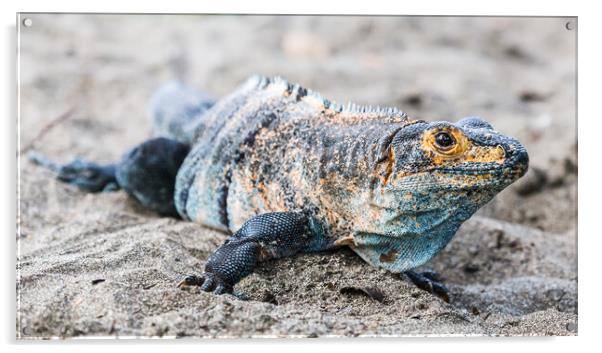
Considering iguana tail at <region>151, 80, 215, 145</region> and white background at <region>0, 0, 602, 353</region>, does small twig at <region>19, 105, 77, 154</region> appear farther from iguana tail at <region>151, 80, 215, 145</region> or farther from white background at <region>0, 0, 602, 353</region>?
Result: white background at <region>0, 0, 602, 353</region>

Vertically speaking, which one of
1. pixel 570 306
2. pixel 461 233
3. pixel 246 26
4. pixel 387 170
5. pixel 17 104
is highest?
pixel 246 26

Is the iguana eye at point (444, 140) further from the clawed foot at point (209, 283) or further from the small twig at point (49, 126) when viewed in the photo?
the small twig at point (49, 126)

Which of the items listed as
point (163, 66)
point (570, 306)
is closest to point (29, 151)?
point (163, 66)

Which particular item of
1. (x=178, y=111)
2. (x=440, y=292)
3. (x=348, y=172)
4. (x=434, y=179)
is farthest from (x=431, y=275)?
(x=178, y=111)

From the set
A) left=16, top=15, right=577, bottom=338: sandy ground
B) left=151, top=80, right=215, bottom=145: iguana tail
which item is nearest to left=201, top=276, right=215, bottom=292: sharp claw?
left=16, top=15, right=577, bottom=338: sandy ground

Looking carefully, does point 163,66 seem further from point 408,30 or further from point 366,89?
point 408,30

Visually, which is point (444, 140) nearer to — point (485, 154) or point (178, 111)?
point (485, 154)
